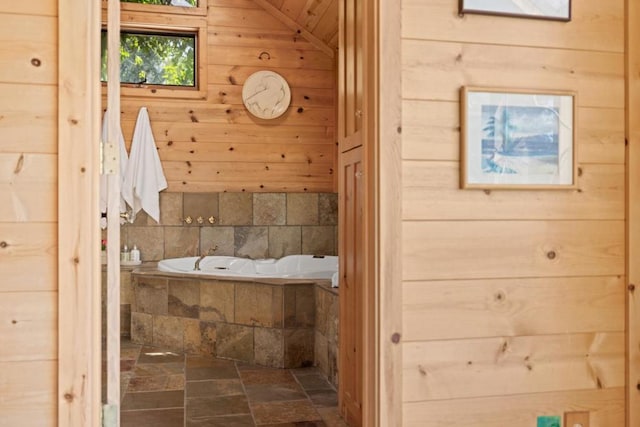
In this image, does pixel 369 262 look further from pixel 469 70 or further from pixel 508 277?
pixel 469 70

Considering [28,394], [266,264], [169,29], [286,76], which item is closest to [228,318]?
[266,264]

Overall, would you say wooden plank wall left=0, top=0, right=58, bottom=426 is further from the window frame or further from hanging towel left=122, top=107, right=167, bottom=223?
the window frame

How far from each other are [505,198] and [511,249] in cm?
18

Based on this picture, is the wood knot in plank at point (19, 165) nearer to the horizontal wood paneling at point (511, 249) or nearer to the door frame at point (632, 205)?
the horizontal wood paneling at point (511, 249)

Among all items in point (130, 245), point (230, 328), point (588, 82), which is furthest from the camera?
point (130, 245)

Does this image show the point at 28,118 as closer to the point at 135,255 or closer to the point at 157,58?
the point at 135,255

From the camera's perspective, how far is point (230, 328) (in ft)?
12.9

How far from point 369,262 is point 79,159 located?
970 millimetres

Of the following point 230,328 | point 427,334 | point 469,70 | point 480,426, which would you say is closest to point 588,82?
point 469,70

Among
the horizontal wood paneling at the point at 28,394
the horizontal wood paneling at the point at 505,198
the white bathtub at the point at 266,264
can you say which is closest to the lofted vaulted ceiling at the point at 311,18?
the white bathtub at the point at 266,264

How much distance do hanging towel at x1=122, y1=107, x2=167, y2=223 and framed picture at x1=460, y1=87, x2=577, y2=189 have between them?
3.72m

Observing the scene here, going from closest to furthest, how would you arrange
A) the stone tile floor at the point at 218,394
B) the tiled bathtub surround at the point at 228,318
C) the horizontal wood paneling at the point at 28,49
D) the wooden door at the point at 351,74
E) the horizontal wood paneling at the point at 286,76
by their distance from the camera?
the horizontal wood paneling at the point at 28,49 < the wooden door at the point at 351,74 < the stone tile floor at the point at 218,394 < the tiled bathtub surround at the point at 228,318 < the horizontal wood paneling at the point at 286,76

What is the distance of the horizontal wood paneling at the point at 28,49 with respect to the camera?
1674mm

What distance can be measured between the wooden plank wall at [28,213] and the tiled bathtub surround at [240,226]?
135 inches
